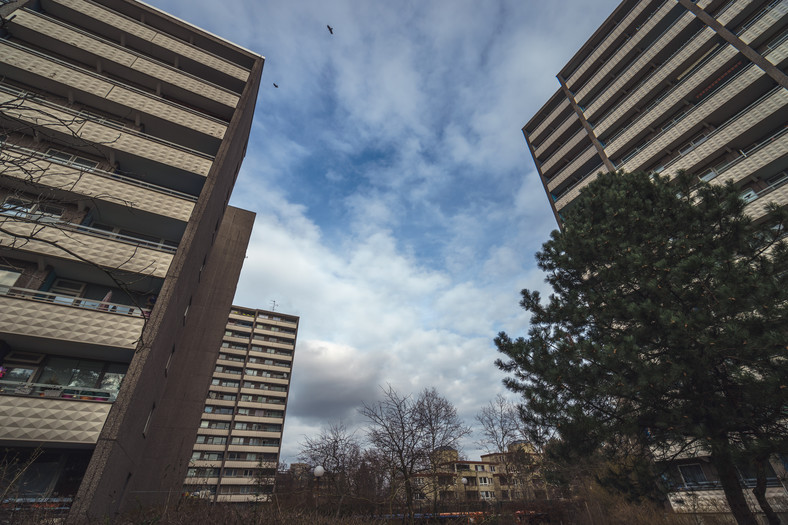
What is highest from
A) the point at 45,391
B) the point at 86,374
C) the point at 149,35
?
the point at 149,35

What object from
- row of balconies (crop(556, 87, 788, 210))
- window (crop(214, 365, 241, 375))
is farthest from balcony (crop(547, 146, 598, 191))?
window (crop(214, 365, 241, 375))

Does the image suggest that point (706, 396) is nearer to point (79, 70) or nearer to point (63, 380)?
point (63, 380)

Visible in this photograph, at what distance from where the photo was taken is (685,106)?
2170 centimetres

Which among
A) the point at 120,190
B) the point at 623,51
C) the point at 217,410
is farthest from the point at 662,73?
the point at 217,410

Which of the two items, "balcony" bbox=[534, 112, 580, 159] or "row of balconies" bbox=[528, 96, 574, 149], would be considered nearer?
"balcony" bbox=[534, 112, 580, 159]

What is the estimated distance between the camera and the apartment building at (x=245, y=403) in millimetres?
44750

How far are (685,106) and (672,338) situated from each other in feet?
76.8

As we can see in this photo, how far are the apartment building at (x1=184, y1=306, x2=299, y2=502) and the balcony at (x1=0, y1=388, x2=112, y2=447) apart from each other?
118 ft

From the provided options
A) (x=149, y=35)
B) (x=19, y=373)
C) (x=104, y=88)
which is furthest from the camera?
(x=149, y=35)

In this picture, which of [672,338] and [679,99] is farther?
[679,99]

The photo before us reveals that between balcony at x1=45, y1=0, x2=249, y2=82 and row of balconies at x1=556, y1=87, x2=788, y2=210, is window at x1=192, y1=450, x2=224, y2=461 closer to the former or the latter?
balcony at x1=45, y1=0, x2=249, y2=82

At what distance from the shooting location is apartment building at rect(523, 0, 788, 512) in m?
16.8

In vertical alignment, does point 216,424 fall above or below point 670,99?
below

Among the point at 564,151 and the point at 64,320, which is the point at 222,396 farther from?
the point at 564,151
